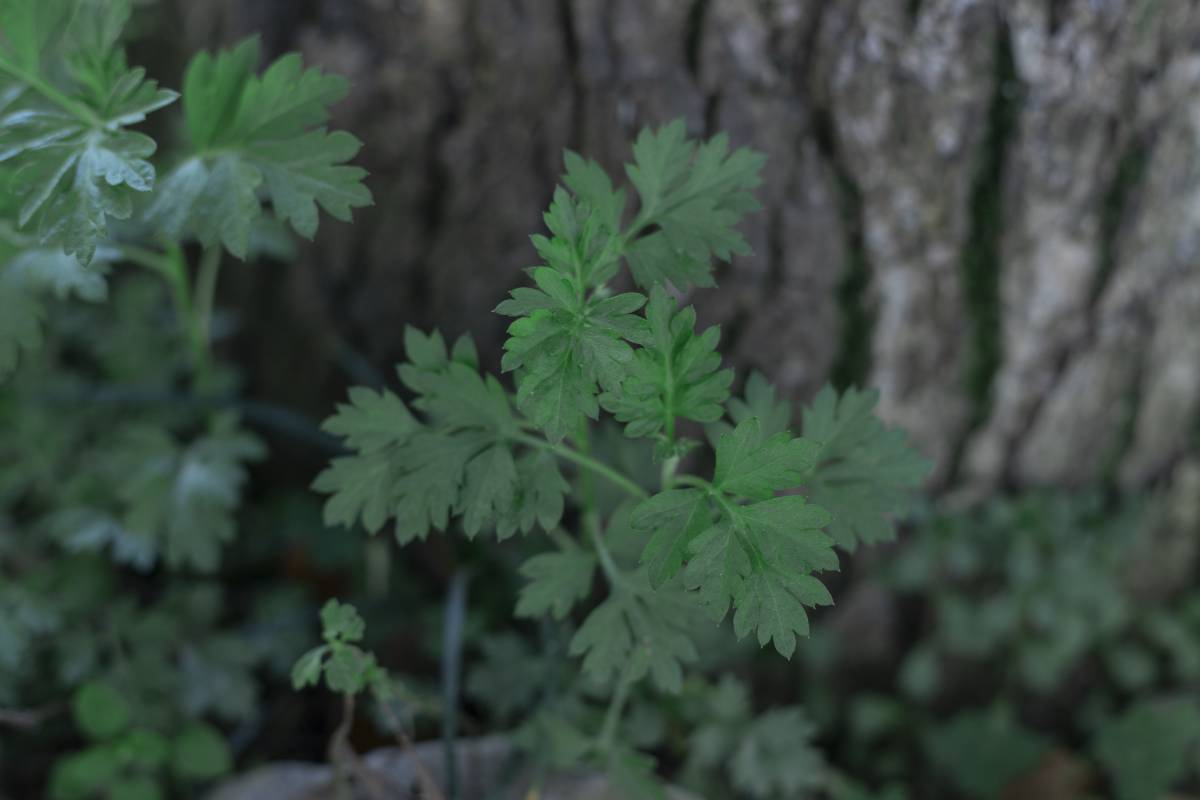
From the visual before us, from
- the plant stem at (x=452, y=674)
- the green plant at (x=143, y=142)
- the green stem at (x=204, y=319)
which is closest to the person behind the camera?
the green plant at (x=143, y=142)

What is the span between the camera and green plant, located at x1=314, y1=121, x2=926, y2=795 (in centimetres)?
116

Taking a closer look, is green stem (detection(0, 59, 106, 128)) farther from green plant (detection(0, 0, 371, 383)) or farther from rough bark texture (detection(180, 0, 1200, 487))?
rough bark texture (detection(180, 0, 1200, 487))

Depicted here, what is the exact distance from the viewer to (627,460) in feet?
5.45

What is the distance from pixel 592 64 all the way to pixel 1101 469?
147 centimetres

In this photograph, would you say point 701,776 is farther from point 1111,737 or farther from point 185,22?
point 185,22

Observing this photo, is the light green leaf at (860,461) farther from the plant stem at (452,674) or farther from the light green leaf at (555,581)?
the plant stem at (452,674)

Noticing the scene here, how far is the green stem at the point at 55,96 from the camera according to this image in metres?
1.35

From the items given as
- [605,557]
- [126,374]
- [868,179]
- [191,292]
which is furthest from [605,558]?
[191,292]

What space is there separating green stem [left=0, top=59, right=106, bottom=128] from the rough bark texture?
586 mm

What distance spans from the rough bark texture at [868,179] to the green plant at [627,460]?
37 centimetres

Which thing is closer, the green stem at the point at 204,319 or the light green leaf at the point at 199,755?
the light green leaf at the point at 199,755

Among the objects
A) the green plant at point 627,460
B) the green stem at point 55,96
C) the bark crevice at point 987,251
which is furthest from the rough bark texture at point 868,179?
the green stem at point 55,96

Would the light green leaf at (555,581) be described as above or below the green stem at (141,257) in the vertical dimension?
below

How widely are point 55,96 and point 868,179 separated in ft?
4.27
